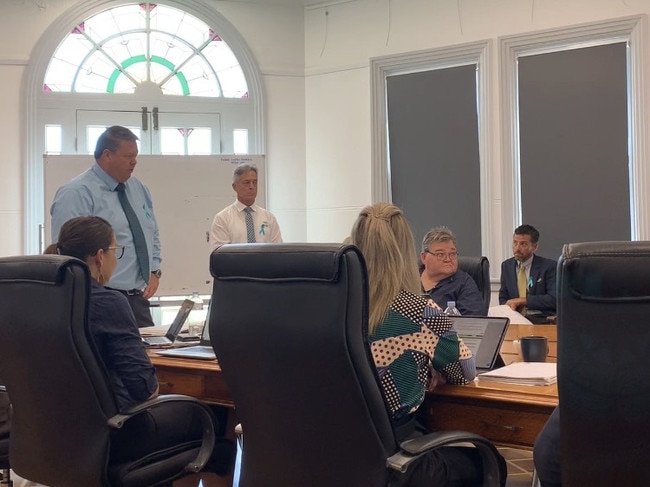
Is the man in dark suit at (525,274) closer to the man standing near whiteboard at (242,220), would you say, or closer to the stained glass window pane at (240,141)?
the man standing near whiteboard at (242,220)

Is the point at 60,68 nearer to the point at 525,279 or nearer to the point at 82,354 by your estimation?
the point at 525,279

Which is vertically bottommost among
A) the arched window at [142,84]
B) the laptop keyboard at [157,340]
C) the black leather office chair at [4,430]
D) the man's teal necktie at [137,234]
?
the black leather office chair at [4,430]

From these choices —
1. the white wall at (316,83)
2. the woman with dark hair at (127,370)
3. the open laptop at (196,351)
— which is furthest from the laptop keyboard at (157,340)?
the white wall at (316,83)

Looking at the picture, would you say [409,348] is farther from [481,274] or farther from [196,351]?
[481,274]

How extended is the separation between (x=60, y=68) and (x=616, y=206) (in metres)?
4.52

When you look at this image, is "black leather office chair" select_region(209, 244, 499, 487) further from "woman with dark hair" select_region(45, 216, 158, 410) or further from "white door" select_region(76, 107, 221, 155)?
"white door" select_region(76, 107, 221, 155)

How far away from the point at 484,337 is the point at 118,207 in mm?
2016

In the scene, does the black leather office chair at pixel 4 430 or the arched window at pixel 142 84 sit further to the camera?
the arched window at pixel 142 84

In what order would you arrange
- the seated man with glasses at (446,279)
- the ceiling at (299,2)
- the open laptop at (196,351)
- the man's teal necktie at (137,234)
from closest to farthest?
the open laptop at (196,351)
the seated man with glasses at (446,279)
the man's teal necktie at (137,234)
the ceiling at (299,2)

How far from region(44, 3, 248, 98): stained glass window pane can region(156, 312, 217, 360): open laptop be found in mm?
4136

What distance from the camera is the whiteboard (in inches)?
247

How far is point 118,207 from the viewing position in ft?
12.3

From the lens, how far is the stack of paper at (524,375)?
206cm

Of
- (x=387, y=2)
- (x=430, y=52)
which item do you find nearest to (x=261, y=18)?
(x=387, y=2)
